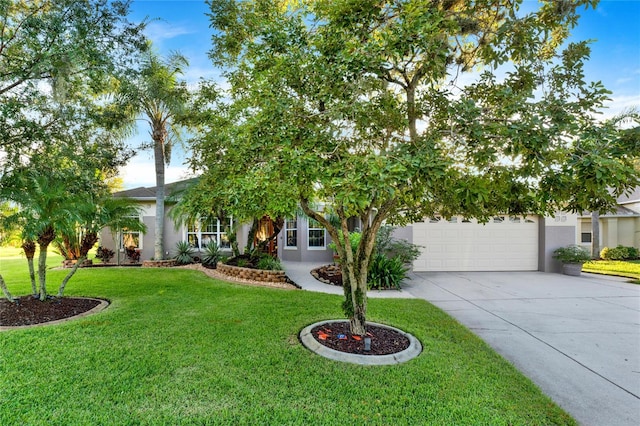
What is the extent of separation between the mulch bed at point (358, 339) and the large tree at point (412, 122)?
0.94 feet

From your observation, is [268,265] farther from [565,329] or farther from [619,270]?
[619,270]

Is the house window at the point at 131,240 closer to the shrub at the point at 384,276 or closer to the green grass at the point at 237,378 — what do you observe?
the green grass at the point at 237,378

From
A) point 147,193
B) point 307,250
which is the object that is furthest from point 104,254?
point 307,250

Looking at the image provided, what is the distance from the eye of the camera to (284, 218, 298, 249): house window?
49.7 feet

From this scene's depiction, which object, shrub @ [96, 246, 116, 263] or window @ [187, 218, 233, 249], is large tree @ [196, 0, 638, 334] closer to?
window @ [187, 218, 233, 249]

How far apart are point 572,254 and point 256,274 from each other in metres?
11.3

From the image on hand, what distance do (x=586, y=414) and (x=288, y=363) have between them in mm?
3244

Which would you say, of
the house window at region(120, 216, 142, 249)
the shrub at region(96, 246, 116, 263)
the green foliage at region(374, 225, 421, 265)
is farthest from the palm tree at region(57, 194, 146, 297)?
the house window at region(120, 216, 142, 249)

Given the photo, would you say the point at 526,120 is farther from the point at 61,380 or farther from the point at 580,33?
the point at 61,380

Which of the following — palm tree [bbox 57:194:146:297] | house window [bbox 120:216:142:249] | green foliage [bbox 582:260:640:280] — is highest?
palm tree [bbox 57:194:146:297]

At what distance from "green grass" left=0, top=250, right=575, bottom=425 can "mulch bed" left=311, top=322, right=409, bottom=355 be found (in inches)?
13.8

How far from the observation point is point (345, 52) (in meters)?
3.65

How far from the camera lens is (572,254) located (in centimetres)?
1178

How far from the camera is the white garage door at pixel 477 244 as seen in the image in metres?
12.4
